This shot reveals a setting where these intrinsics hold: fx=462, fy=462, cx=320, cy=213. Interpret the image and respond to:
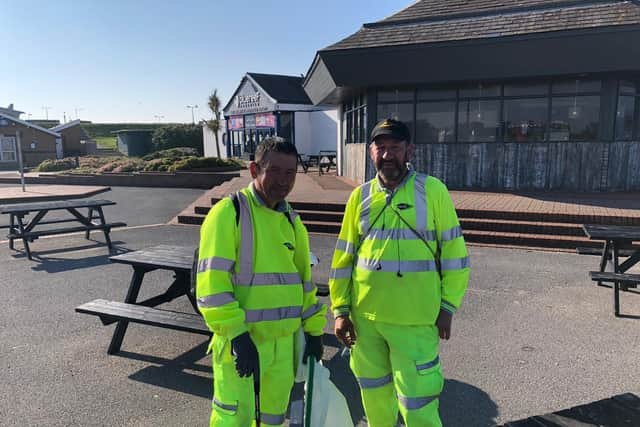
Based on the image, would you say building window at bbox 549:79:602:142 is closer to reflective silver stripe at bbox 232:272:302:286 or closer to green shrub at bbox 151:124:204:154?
reflective silver stripe at bbox 232:272:302:286

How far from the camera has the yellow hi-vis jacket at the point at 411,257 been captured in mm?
2420

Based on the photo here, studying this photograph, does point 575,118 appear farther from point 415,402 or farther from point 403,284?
point 415,402

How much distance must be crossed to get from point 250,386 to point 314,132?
33.8m

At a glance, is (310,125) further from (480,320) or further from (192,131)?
(480,320)

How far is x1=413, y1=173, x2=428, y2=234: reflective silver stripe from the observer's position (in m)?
2.46

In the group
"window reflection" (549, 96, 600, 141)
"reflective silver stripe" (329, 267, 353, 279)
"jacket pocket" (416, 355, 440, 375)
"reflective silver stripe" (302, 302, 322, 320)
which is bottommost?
"jacket pocket" (416, 355, 440, 375)

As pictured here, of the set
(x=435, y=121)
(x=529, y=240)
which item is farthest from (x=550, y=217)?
(x=435, y=121)

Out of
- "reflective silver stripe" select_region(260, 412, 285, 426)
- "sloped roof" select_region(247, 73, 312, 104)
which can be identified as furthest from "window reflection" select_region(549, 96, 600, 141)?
"sloped roof" select_region(247, 73, 312, 104)

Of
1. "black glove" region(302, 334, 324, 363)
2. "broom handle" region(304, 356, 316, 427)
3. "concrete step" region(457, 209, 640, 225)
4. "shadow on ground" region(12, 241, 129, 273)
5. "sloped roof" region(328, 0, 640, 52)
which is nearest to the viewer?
"broom handle" region(304, 356, 316, 427)

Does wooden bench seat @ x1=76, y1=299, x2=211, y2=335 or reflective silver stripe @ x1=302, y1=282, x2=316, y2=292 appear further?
wooden bench seat @ x1=76, y1=299, x2=211, y2=335

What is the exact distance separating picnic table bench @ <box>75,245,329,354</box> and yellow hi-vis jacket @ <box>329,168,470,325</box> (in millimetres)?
1699

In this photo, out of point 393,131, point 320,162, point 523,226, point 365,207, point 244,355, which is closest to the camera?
point 244,355

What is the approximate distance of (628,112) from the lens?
12.1 m

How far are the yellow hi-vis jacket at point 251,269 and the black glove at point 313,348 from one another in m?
0.15
